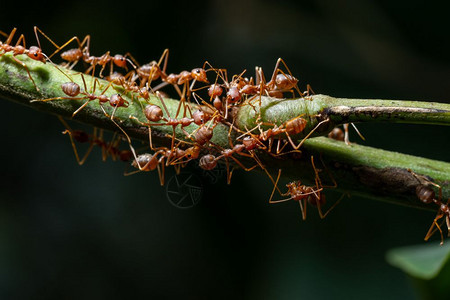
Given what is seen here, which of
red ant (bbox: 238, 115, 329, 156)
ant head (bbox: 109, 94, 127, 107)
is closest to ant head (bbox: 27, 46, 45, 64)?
ant head (bbox: 109, 94, 127, 107)

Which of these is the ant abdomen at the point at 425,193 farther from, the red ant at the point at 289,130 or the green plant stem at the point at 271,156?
the red ant at the point at 289,130

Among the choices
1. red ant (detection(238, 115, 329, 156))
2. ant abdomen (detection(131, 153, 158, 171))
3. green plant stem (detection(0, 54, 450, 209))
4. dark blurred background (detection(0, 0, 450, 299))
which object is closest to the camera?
red ant (detection(238, 115, 329, 156))

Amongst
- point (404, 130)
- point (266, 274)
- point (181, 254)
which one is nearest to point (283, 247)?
point (266, 274)

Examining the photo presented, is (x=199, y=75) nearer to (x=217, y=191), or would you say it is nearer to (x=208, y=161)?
(x=208, y=161)

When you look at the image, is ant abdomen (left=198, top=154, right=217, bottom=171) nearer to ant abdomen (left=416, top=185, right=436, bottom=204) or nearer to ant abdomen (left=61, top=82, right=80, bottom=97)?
ant abdomen (left=61, top=82, right=80, bottom=97)

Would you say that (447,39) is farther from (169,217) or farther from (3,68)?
(3,68)

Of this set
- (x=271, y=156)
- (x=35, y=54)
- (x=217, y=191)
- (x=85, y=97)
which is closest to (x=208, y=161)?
(x=271, y=156)

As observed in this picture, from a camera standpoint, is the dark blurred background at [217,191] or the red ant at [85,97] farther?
the dark blurred background at [217,191]

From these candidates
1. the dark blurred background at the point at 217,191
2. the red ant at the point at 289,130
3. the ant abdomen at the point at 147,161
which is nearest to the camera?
the red ant at the point at 289,130

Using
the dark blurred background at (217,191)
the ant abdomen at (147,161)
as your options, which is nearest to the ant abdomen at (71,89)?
the ant abdomen at (147,161)
